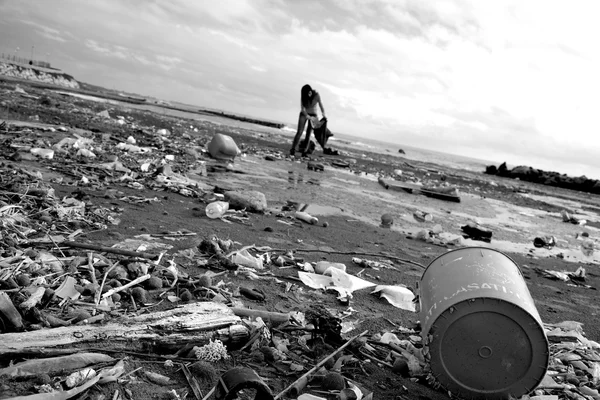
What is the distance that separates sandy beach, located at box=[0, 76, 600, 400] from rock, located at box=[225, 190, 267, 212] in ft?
0.65

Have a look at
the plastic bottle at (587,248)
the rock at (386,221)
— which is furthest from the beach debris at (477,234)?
the plastic bottle at (587,248)

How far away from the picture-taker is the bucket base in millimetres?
2314

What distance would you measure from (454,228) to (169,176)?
5.08m

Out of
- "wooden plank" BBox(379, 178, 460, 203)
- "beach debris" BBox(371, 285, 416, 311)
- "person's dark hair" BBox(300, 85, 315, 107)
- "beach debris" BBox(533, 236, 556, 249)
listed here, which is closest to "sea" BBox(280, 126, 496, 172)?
"person's dark hair" BBox(300, 85, 315, 107)

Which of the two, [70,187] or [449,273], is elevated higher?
[449,273]

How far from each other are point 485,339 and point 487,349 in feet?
0.19

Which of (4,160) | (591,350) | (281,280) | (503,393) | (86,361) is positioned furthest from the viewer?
(4,160)

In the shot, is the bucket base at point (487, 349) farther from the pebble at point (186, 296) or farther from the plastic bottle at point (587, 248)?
the plastic bottle at point (587, 248)

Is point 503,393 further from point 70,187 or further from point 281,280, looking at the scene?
point 70,187

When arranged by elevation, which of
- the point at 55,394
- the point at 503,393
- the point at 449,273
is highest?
the point at 449,273

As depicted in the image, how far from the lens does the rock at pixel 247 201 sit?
638 centimetres

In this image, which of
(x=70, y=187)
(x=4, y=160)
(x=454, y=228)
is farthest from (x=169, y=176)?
(x=454, y=228)

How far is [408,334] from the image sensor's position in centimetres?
333

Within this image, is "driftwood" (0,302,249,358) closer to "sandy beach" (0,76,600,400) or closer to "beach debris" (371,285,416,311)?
"sandy beach" (0,76,600,400)
